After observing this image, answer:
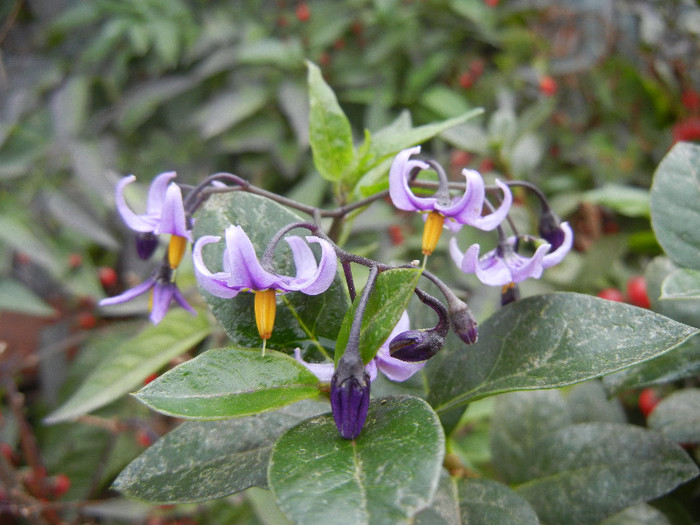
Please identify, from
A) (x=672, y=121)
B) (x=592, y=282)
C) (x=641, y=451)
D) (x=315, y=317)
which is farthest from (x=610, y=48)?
(x=315, y=317)

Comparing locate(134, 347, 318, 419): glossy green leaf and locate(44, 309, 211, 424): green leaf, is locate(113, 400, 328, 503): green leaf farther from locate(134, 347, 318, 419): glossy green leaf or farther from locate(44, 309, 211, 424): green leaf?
locate(44, 309, 211, 424): green leaf

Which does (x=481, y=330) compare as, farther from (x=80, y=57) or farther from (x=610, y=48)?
(x=80, y=57)

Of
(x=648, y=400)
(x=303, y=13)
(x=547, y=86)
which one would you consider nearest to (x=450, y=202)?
(x=648, y=400)

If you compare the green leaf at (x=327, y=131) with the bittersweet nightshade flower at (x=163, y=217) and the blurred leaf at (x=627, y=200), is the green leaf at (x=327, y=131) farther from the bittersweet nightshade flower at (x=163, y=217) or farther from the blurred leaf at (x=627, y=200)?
the blurred leaf at (x=627, y=200)

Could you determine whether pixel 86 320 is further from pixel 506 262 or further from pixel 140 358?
pixel 506 262

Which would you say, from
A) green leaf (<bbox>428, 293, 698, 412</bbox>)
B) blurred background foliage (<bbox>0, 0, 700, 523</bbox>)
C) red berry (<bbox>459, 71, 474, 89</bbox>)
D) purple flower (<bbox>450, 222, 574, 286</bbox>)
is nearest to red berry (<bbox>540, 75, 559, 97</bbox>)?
blurred background foliage (<bbox>0, 0, 700, 523</bbox>)

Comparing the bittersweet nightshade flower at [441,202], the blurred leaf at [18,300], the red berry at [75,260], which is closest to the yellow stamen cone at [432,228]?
the bittersweet nightshade flower at [441,202]
